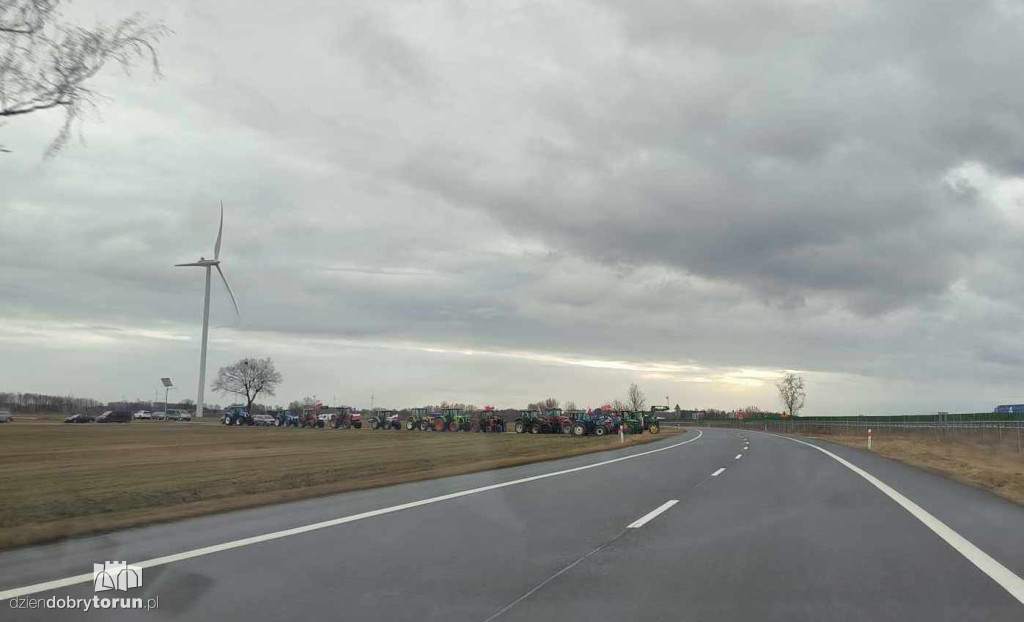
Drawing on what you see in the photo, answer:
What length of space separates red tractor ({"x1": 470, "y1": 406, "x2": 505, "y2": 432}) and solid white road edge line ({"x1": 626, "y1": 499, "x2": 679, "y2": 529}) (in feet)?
156

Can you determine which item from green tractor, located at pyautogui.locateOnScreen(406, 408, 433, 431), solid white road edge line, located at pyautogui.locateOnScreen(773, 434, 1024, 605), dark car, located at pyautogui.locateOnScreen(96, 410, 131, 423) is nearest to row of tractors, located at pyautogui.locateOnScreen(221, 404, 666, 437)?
green tractor, located at pyautogui.locateOnScreen(406, 408, 433, 431)

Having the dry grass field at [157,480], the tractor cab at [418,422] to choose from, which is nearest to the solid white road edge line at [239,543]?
the dry grass field at [157,480]

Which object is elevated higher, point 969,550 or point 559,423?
point 559,423

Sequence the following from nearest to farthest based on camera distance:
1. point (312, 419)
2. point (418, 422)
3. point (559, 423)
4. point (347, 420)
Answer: point (559, 423) → point (418, 422) → point (347, 420) → point (312, 419)

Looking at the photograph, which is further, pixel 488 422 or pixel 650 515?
pixel 488 422

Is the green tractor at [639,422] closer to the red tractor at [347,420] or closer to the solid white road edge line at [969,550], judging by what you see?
the red tractor at [347,420]

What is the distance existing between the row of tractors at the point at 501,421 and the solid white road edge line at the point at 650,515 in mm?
31306

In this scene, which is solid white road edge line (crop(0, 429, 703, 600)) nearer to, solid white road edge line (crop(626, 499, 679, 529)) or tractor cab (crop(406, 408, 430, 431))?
solid white road edge line (crop(626, 499, 679, 529))

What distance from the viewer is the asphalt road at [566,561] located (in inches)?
246

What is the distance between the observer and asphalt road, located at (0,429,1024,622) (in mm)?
6258

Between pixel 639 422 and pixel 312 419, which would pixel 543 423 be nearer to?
pixel 639 422

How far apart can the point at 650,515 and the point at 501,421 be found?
166ft

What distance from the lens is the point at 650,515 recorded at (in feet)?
39.0

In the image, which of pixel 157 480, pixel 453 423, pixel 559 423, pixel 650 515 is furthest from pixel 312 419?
pixel 650 515
